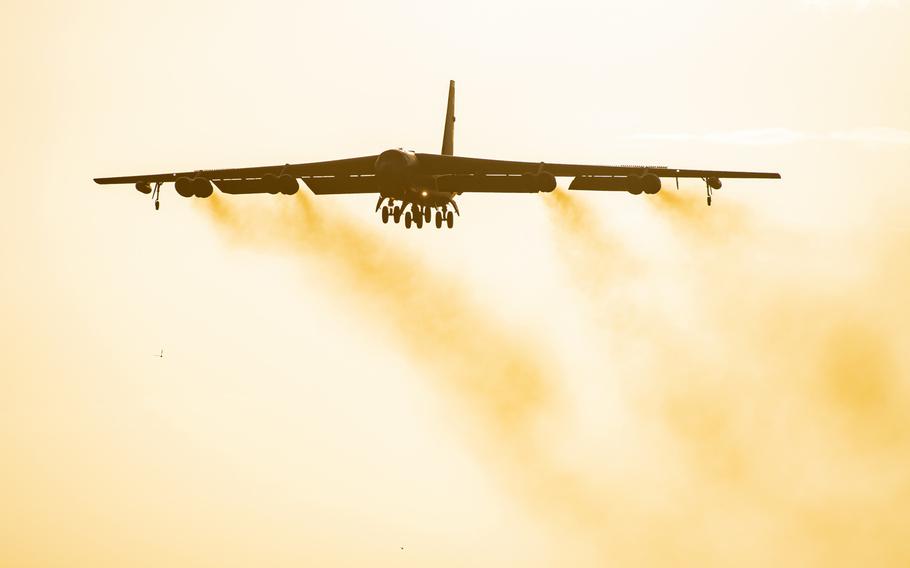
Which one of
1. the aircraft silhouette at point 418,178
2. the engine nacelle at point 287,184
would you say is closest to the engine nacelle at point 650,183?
the aircraft silhouette at point 418,178

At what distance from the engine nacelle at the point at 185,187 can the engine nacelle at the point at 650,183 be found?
2239 centimetres

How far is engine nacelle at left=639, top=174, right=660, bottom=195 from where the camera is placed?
6291 cm

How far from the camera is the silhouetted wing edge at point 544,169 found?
6334 cm

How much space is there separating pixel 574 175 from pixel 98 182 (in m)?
25.6

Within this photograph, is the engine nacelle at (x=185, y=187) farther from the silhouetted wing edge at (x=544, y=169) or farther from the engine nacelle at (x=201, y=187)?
the silhouetted wing edge at (x=544, y=169)

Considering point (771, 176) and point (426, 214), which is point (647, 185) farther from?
point (426, 214)

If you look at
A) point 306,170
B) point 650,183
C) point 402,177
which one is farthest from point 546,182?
point 306,170

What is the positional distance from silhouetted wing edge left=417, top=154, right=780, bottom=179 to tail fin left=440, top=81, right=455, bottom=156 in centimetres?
1171

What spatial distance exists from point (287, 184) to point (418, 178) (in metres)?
6.76

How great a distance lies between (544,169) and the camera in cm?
6347

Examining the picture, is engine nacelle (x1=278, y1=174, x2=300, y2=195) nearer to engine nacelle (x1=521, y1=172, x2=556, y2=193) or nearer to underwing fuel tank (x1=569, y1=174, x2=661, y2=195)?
engine nacelle (x1=521, y1=172, x2=556, y2=193)

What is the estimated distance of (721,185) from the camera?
64812 mm

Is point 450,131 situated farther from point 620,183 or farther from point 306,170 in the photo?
point 620,183

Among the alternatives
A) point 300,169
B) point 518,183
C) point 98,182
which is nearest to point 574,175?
point 518,183
